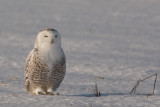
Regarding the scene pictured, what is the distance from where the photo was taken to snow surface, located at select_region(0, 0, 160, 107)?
16.3 feet

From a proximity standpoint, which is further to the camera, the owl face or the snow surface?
the owl face

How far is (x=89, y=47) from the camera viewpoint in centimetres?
1110

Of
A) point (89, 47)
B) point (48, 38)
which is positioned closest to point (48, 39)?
point (48, 38)

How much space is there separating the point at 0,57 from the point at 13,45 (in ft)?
5.74

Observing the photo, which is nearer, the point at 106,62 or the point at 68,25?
the point at 106,62

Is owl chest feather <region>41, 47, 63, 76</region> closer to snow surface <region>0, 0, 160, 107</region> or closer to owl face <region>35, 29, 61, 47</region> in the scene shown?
owl face <region>35, 29, 61, 47</region>

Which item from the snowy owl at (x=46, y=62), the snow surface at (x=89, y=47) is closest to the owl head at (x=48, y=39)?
the snowy owl at (x=46, y=62)

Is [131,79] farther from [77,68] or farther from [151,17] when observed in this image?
[151,17]

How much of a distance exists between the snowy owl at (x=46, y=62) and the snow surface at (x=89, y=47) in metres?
0.32

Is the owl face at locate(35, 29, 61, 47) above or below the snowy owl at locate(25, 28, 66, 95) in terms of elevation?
above

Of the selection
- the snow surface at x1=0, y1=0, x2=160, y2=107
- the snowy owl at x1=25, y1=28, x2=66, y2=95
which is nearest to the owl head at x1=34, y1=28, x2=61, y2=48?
the snowy owl at x1=25, y1=28, x2=66, y2=95

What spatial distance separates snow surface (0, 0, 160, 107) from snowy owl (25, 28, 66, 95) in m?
0.32

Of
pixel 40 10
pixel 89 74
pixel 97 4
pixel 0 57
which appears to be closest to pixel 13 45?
pixel 0 57

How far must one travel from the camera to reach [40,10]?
55.8ft
